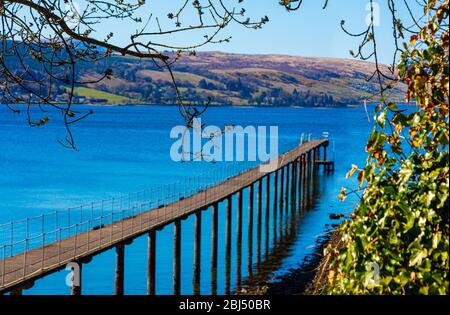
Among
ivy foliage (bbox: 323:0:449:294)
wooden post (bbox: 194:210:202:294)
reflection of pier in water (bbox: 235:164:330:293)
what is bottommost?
reflection of pier in water (bbox: 235:164:330:293)

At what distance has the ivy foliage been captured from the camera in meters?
3.01

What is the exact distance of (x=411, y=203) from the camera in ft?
10.4

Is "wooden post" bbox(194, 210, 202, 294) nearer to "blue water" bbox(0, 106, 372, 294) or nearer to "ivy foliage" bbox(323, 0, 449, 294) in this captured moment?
"blue water" bbox(0, 106, 372, 294)

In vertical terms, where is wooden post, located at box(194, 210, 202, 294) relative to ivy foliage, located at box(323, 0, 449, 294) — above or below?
below

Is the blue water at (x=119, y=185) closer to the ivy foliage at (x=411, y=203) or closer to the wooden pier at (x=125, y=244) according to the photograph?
the ivy foliage at (x=411, y=203)

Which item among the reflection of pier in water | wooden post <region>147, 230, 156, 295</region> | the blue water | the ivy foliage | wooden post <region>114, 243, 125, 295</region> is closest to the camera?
the ivy foliage

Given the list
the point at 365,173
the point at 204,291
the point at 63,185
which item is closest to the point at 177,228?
→ the point at 204,291

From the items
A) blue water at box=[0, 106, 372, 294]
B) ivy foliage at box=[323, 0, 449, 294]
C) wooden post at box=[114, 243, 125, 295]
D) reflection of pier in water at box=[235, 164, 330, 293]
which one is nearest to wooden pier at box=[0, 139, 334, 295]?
wooden post at box=[114, 243, 125, 295]

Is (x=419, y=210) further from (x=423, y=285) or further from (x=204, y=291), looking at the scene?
(x=204, y=291)

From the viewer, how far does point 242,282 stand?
25484 millimetres

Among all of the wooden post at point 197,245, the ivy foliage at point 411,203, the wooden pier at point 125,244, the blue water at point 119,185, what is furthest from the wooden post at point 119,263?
the ivy foliage at point 411,203

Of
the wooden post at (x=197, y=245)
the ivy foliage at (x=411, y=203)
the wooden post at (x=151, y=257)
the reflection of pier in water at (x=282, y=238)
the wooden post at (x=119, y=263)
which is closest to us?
the ivy foliage at (x=411, y=203)

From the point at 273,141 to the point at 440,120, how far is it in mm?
84585

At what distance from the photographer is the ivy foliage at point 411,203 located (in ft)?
9.89
